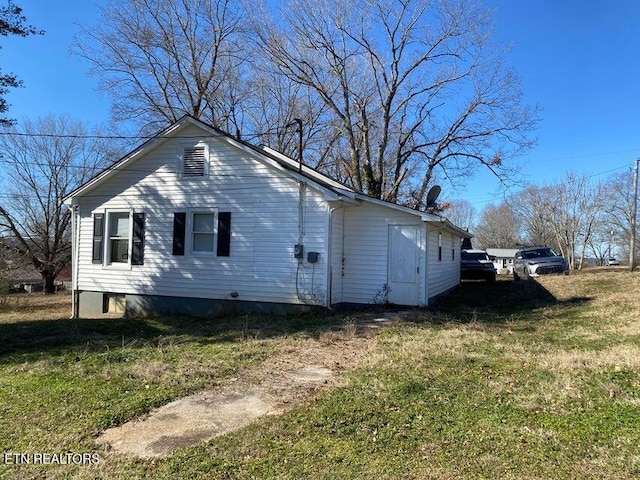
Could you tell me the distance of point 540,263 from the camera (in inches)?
859

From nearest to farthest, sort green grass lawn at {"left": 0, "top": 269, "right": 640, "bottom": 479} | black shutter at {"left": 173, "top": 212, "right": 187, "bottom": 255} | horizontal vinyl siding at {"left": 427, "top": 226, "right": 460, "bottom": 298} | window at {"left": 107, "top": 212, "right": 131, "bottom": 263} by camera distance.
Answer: green grass lawn at {"left": 0, "top": 269, "right": 640, "bottom": 479}
black shutter at {"left": 173, "top": 212, "right": 187, "bottom": 255}
horizontal vinyl siding at {"left": 427, "top": 226, "right": 460, "bottom": 298}
window at {"left": 107, "top": 212, "right": 131, "bottom": 263}

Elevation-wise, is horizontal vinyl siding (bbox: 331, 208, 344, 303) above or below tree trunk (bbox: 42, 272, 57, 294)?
above

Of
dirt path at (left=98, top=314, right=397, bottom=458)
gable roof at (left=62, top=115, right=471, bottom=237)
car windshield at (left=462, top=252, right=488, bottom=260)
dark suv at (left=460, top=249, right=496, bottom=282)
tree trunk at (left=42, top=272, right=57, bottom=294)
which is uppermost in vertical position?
gable roof at (left=62, top=115, right=471, bottom=237)

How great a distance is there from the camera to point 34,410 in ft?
15.0

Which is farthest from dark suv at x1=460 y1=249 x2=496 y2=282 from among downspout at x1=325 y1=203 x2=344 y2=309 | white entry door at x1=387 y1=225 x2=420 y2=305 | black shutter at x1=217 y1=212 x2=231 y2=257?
black shutter at x1=217 y1=212 x2=231 y2=257

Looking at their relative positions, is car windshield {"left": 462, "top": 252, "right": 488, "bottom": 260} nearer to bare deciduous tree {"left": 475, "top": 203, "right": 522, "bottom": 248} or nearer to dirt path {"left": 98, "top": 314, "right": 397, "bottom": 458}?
dirt path {"left": 98, "top": 314, "right": 397, "bottom": 458}

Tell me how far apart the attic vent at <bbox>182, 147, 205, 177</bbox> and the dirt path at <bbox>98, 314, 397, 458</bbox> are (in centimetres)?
657

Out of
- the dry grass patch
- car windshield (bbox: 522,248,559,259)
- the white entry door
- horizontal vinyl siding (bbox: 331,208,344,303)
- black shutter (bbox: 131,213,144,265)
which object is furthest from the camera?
car windshield (bbox: 522,248,559,259)

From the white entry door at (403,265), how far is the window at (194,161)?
516cm

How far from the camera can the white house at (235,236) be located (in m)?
11.1

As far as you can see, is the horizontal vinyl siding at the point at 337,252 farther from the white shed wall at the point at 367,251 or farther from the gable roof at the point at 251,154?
the gable roof at the point at 251,154

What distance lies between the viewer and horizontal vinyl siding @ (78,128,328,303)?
11.1m

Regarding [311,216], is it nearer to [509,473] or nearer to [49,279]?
[509,473]

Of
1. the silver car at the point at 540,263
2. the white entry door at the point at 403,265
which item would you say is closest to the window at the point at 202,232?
the white entry door at the point at 403,265
